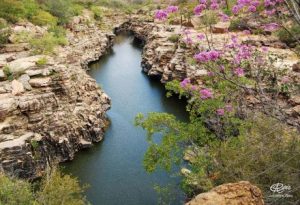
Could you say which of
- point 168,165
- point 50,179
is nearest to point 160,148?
point 168,165

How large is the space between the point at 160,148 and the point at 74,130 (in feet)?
38.5

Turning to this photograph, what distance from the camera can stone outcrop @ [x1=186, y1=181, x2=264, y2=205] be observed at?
907 cm

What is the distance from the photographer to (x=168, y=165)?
60.7ft

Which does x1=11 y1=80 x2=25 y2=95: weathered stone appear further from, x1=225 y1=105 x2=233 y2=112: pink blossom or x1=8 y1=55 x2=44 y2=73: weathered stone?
x1=225 y1=105 x2=233 y2=112: pink blossom

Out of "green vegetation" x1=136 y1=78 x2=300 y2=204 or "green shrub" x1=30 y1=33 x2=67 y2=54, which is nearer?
"green vegetation" x1=136 y1=78 x2=300 y2=204

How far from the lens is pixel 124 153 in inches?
1107

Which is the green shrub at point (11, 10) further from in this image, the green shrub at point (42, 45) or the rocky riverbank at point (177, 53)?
the rocky riverbank at point (177, 53)

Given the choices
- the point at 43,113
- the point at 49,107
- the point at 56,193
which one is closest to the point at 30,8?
the point at 49,107

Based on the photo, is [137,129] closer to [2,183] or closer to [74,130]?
[74,130]

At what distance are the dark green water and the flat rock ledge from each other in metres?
1.35

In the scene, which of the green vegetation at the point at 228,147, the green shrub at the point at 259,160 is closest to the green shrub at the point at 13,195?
the green vegetation at the point at 228,147

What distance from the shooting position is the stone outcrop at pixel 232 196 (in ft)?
29.8

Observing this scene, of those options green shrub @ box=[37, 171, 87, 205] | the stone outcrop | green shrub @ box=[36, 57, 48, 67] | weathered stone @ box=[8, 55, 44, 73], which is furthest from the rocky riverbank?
the stone outcrop
